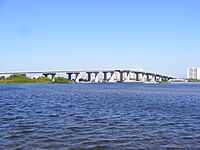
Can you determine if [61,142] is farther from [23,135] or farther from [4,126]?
[4,126]

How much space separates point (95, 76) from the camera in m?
175

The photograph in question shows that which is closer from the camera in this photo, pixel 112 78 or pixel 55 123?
pixel 55 123

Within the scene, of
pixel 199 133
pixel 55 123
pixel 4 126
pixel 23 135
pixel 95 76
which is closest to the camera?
pixel 23 135

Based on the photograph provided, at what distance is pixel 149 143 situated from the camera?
12.9 meters

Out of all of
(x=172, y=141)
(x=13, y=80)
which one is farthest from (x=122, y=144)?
(x=13, y=80)

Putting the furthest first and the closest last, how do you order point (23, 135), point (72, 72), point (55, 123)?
point (72, 72)
point (55, 123)
point (23, 135)

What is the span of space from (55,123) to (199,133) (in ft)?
26.0

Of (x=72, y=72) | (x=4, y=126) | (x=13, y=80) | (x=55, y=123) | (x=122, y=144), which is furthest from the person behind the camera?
(x=72, y=72)

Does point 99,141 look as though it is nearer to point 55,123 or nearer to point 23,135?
point 23,135

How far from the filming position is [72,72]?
534 ft

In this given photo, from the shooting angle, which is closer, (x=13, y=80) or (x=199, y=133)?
(x=199, y=133)

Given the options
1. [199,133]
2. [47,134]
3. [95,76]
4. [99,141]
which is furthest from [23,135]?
[95,76]

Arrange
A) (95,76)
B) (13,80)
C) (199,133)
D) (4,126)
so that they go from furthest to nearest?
(95,76), (13,80), (4,126), (199,133)

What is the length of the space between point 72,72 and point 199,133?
148603 millimetres
